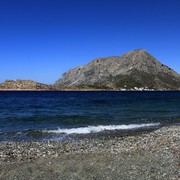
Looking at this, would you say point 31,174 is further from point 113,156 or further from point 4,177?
point 113,156

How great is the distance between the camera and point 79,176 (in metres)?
15.9

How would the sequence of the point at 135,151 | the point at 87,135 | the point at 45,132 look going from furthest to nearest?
the point at 45,132, the point at 87,135, the point at 135,151

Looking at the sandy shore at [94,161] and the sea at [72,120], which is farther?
the sea at [72,120]

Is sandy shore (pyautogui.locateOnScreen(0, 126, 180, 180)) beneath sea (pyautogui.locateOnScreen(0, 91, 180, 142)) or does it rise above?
beneath

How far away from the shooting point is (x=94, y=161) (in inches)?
738

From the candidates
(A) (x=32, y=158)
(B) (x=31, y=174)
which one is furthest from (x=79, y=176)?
(A) (x=32, y=158)

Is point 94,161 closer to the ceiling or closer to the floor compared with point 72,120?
closer to the floor

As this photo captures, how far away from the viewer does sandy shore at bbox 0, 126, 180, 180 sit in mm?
16125

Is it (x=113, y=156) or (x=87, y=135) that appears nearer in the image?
(x=113, y=156)

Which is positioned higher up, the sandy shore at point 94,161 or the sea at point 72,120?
the sea at point 72,120

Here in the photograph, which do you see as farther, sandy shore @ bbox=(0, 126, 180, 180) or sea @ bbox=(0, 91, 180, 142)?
sea @ bbox=(0, 91, 180, 142)

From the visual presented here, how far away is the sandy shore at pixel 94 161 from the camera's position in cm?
1612

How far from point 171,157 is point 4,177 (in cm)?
947

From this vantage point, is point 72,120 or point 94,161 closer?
point 94,161
